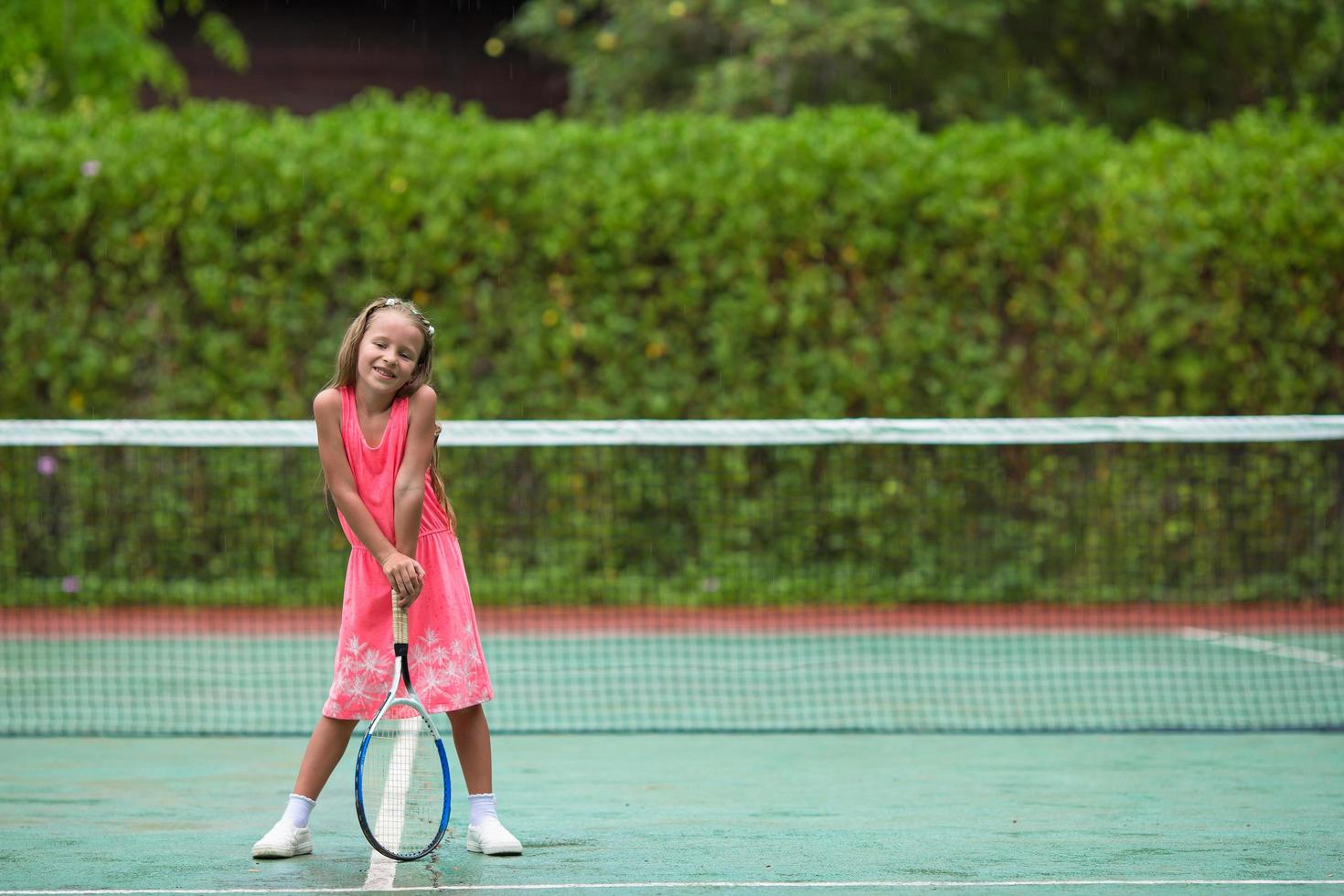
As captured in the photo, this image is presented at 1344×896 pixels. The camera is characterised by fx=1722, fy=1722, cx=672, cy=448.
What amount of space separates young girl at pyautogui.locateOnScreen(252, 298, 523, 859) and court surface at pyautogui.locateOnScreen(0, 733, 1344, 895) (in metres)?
0.39

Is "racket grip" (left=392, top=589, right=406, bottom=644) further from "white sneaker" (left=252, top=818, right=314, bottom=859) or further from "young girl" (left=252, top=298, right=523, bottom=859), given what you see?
"white sneaker" (left=252, top=818, right=314, bottom=859)

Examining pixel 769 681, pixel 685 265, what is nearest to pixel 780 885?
pixel 769 681

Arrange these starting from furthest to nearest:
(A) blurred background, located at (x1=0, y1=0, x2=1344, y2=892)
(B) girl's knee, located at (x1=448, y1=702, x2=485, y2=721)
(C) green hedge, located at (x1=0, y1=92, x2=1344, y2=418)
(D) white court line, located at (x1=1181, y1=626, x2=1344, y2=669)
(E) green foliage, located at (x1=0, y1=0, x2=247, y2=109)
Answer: (E) green foliage, located at (x1=0, y1=0, x2=247, y2=109) → (C) green hedge, located at (x1=0, y1=92, x2=1344, y2=418) → (A) blurred background, located at (x1=0, y1=0, x2=1344, y2=892) → (D) white court line, located at (x1=1181, y1=626, x2=1344, y2=669) → (B) girl's knee, located at (x1=448, y1=702, x2=485, y2=721)

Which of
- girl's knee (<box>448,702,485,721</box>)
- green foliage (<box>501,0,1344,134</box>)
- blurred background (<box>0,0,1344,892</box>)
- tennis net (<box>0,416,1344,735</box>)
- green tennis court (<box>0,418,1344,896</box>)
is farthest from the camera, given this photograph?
green foliage (<box>501,0,1344,134</box>)

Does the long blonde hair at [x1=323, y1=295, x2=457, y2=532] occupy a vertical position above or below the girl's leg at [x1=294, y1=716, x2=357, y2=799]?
above

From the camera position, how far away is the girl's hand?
4199 millimetres

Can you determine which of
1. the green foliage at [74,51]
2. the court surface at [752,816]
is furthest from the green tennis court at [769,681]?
the green foliage at [74,51]

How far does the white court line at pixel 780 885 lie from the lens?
4.12m

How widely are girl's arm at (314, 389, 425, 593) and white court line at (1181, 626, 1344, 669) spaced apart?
21.0 feet

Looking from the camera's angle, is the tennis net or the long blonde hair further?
the tennis net

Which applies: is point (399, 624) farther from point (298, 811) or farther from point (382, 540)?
point (298, 811)

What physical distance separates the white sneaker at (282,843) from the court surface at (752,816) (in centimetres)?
4

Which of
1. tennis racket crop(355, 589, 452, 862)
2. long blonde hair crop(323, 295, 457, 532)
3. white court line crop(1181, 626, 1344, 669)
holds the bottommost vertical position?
white court line crop(1181, 626, 1344, 669)

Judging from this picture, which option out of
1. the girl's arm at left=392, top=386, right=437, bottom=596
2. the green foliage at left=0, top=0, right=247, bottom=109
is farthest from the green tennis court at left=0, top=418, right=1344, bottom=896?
the green foliage at left=0, top=0, right=247, bottom=109
